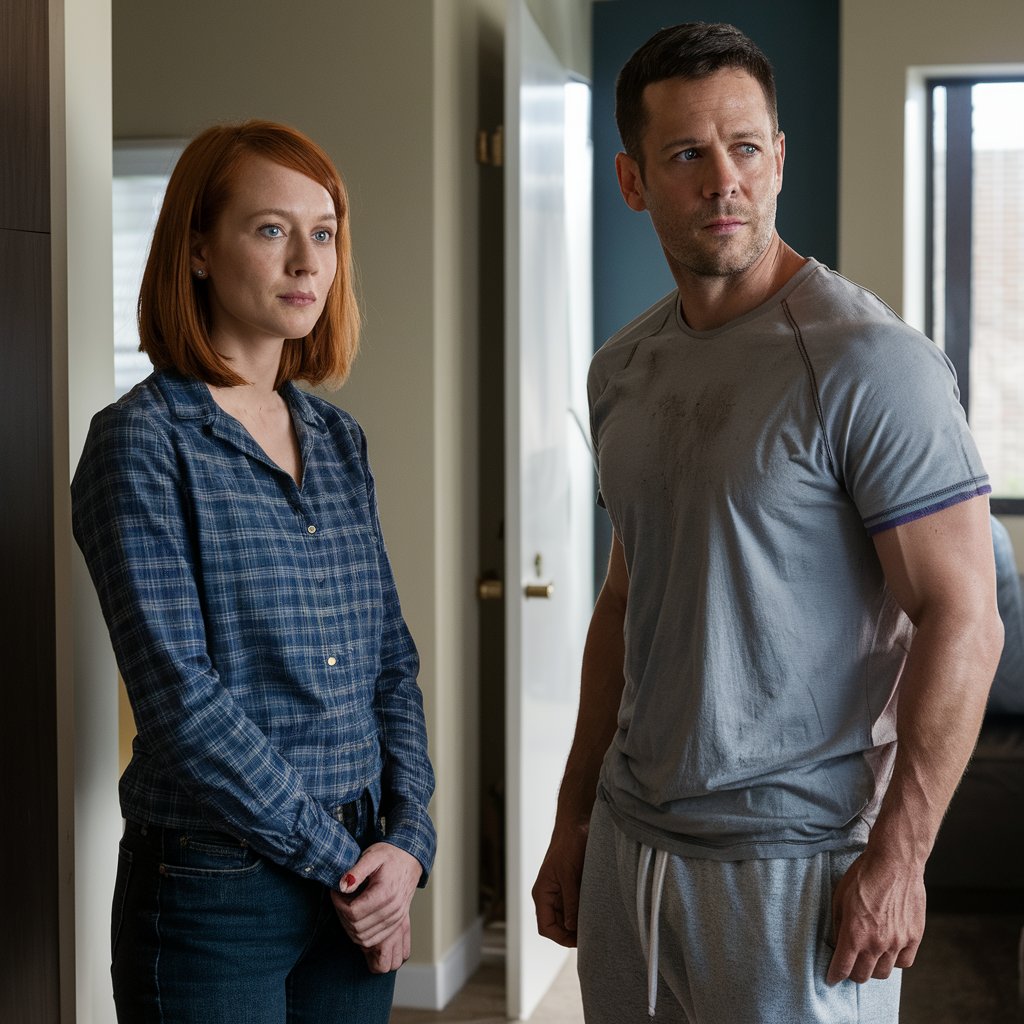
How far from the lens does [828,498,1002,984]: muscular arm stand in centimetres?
115

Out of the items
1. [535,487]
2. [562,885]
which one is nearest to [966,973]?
[535,487]

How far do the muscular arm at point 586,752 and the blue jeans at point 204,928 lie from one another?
0.29 m

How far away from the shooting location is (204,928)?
4.31 ft

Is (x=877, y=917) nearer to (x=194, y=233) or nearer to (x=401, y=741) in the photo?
(x=401, y=741)

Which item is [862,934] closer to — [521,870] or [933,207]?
[521,870]

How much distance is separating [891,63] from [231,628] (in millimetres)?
3421

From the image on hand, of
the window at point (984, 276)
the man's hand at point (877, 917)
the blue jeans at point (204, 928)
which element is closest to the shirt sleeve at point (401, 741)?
the blue jeans at point (204, 928)

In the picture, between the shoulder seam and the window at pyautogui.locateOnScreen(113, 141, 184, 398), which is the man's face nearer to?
the shoulder seam

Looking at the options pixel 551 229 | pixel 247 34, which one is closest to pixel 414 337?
pixel 551 229

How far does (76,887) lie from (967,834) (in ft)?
8.07

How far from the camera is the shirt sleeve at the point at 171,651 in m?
1.29

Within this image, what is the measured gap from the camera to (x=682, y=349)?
1.37 m

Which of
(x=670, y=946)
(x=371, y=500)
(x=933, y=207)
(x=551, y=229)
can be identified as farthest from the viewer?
(x=933, y=207)

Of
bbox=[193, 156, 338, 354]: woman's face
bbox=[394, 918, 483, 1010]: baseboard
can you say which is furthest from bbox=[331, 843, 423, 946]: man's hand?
bbox=[394, 918, 483, 1010]: baseboard
